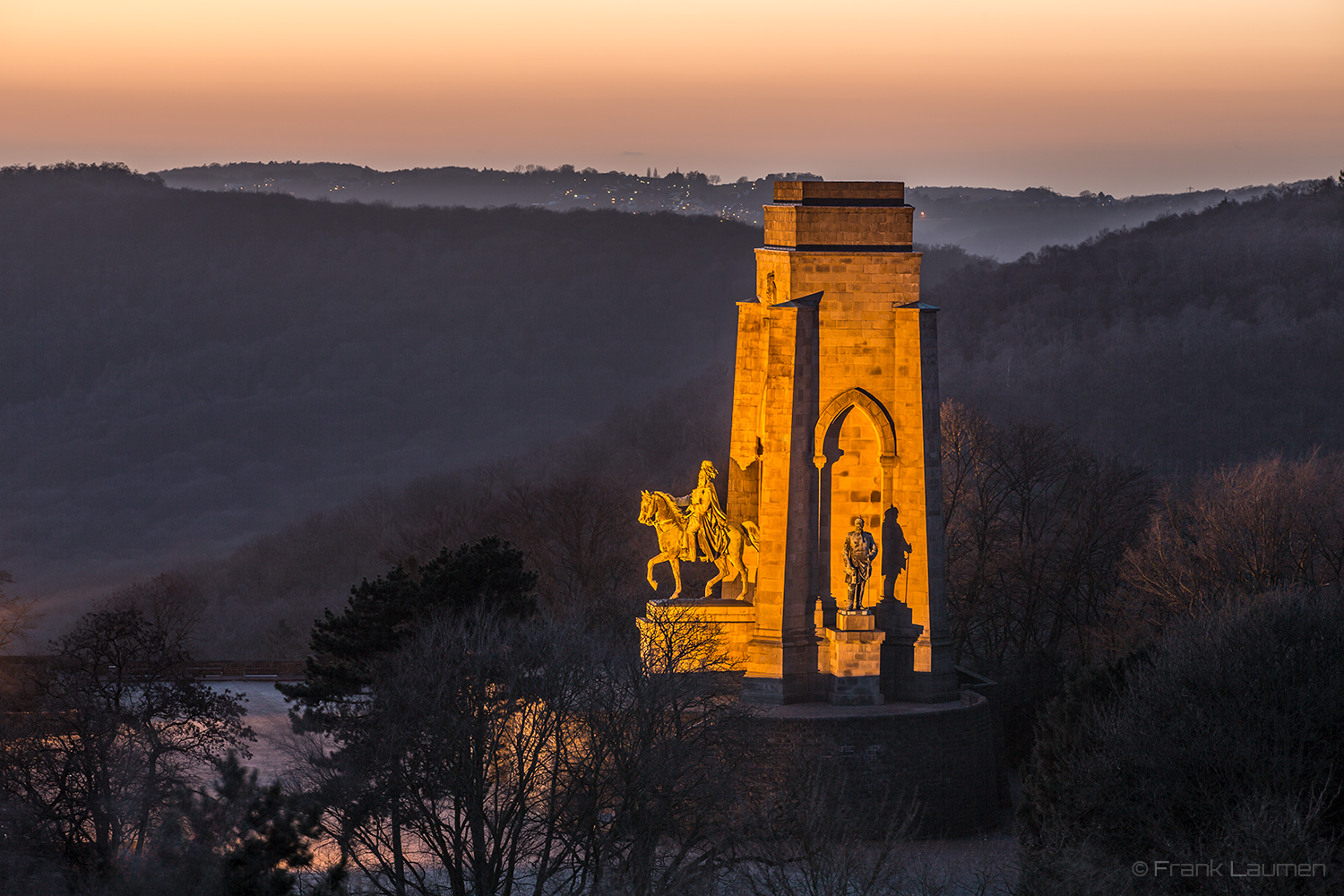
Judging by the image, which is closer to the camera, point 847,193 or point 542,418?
point 847,193

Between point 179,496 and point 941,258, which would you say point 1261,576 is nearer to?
point 179,496

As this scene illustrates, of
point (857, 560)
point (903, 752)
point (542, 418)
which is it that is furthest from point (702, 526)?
point (542, 418)

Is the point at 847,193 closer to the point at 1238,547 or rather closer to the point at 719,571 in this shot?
the point at 719,571

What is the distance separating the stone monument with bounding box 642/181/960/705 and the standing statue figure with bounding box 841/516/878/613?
3 cm

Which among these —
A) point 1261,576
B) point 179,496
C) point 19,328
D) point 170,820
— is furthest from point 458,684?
point 19,328

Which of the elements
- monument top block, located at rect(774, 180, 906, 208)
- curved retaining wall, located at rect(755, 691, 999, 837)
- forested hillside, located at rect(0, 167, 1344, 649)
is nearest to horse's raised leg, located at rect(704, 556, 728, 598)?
curved retaining wall, located at rect(755, 691, 999, 837)

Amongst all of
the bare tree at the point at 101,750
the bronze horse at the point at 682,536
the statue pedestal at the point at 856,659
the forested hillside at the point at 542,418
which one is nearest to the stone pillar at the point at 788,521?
the statue pedestal at the point at 856,659

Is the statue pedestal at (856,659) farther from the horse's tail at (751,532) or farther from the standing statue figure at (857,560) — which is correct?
the horse's tail at (751,532)

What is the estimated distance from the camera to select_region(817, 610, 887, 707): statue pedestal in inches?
1479

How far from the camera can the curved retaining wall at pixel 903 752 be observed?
36125 mm

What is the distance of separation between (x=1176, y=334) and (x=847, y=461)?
92733 mm

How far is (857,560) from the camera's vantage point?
3766 cm

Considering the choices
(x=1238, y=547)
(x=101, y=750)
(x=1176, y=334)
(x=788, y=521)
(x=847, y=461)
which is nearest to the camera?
(x=101, y=750)

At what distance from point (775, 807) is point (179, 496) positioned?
133005 mm
